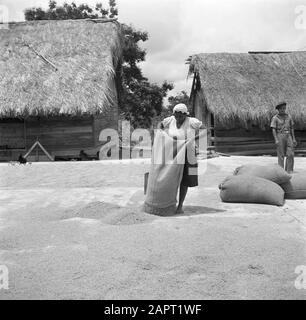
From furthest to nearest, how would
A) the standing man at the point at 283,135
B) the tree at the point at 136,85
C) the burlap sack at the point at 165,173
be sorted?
the tree at the point at 136,85 < the standing man at the point at 283,135 < the burlap sack at the point at 165,173

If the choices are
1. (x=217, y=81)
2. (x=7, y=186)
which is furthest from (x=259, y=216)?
(x=217, y=81)

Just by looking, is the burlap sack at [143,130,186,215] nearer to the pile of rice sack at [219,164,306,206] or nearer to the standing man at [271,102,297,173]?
the pile of rice sack at [219,164,306,206]

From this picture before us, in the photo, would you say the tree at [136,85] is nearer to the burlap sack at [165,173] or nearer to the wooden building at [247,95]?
the wooden building at [247,95]

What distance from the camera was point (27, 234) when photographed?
13.9ft

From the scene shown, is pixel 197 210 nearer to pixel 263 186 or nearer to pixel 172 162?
pixel 172 162

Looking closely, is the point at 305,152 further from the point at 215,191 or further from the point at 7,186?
the point at 7,186

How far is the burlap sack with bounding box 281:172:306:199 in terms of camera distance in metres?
5.99

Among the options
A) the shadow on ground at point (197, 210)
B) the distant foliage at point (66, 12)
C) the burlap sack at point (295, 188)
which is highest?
the distant foliage at point (66, 12)

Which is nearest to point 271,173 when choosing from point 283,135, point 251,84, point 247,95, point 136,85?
point 283,135

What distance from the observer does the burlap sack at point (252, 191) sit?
5.46 m

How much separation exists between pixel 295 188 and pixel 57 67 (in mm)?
9339

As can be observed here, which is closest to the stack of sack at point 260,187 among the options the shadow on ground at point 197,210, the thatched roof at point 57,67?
the shadow on ground at point 197,210

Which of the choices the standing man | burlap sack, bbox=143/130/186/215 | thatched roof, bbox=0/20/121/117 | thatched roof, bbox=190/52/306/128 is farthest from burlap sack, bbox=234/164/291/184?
thatched roof, bbox=190/52/306/128
